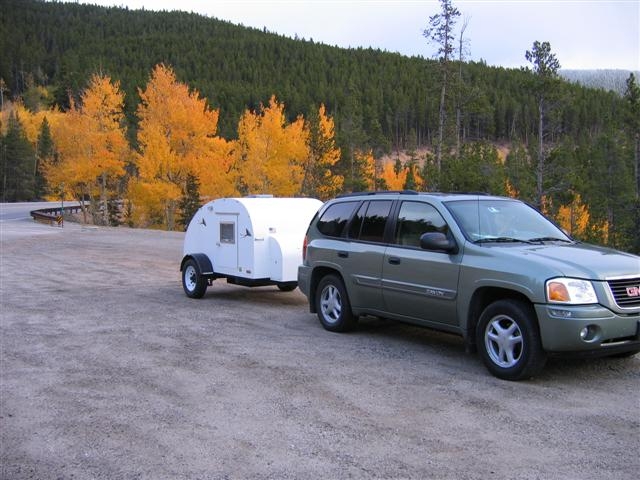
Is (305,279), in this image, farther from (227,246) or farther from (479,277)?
(479,277)

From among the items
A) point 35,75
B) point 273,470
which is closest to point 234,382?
point 273,470

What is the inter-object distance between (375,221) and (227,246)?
171 inches

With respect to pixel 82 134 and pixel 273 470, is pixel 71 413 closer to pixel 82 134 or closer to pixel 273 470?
pixel 273 470

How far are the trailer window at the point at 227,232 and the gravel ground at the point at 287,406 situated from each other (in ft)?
6.81

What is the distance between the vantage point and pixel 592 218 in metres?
59.9

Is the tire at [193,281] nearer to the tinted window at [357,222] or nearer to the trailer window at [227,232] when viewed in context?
the trailer window at [227,232]

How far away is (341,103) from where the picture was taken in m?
137

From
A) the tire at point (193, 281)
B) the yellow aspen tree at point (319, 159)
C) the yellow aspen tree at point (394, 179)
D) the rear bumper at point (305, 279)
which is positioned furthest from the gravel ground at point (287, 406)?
the yellow aspen tree at point (394, 179)

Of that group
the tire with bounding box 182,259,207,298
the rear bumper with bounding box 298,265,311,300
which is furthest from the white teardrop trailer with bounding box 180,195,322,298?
the rear bumper with bounding box 298,265,311,300

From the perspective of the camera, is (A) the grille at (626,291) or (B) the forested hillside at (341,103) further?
(B) the forested hillside at (341,103)

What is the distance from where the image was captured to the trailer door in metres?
11.5

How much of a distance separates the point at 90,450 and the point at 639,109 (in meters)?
46.8

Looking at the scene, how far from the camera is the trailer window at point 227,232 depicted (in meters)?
11.5

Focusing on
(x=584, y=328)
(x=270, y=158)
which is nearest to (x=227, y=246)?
(x=584, y=328)
